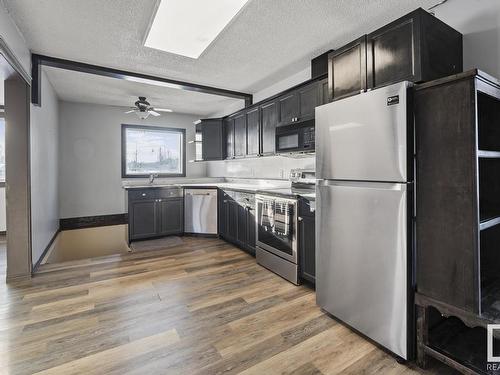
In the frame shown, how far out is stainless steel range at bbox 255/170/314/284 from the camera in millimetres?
2805

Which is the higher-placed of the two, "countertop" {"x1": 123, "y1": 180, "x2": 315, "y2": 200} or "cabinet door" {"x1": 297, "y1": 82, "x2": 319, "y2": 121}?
"cabinet door" {"x1": 297, "y1": 82, "x2": 319, "y2": 121}

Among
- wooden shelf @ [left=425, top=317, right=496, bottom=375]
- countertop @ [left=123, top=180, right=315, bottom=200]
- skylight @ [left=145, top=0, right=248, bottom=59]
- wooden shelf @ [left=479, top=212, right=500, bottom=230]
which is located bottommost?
wooden shelf @ [left=425, top=317, right=496, bottom=375]

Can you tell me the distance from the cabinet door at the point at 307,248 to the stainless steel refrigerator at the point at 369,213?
35cm

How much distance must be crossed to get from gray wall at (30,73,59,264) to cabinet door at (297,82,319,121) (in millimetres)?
3120

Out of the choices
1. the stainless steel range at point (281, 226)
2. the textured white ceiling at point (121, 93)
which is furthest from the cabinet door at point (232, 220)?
the textured white ceiling at point (121, 93)

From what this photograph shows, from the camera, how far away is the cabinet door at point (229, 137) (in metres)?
4.90

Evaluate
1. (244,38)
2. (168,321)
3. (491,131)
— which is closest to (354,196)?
(491,131)

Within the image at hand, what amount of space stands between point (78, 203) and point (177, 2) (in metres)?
4.56

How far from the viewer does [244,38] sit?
8.93 ft

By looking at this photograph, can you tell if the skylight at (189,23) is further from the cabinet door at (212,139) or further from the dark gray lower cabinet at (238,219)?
the cabinet door at (212,139)

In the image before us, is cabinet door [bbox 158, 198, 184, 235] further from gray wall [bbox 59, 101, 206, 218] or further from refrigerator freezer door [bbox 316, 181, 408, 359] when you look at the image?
refrigerator freezer door [bbox 316, 181, 408, 359]

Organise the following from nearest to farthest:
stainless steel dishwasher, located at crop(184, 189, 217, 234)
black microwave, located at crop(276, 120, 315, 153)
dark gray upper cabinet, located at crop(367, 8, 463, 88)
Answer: dark gray upper cabinet, located at crop(367, 8, 463, 88), black microwave, located at crop(276, 120, 315, 153), stainless steel dishwasher, located at crop(184, 189, 217, 234)

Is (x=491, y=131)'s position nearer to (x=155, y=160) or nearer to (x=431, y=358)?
(x=431, y=358)

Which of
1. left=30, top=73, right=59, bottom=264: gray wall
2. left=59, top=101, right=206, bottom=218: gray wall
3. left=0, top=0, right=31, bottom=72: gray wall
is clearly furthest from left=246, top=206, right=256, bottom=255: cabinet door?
left=59, top=101, right=206, bottom=218: gray wall
